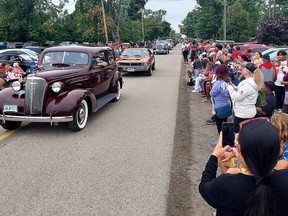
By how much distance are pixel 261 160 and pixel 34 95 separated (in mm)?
5750

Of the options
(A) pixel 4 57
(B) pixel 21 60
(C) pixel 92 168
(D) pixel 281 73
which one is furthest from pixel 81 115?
(A) pixel 4 57

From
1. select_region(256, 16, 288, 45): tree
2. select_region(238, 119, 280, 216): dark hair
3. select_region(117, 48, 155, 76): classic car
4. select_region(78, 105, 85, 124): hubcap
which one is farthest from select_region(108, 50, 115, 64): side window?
select_region(256, 16, 288, 45): tree

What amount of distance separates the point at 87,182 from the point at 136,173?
2.52 feet

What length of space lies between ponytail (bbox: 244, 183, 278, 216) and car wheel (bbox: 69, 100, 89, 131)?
17.7 ft

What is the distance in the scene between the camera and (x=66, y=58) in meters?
8.35

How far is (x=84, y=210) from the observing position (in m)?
3.76

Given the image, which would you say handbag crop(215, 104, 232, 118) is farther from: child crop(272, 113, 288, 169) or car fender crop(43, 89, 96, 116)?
car fender crop(43, 89, 96, 116)

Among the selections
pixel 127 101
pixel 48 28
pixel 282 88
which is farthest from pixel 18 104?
pixel 48 28

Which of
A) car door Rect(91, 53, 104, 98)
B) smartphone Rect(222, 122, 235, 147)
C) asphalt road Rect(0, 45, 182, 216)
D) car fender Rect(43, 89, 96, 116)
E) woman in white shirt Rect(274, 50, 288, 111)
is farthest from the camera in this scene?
woman in white shirt Rect(274, 50, 288, 111)

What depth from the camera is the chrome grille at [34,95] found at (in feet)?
21.5

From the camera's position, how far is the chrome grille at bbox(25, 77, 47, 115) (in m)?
6.56

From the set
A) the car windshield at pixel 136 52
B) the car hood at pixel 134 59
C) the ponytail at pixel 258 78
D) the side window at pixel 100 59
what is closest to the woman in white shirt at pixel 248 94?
the ponytail at pixel 258 78

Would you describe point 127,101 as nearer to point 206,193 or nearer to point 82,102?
point 82,102

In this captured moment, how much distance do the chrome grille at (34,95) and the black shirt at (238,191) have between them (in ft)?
17.5
